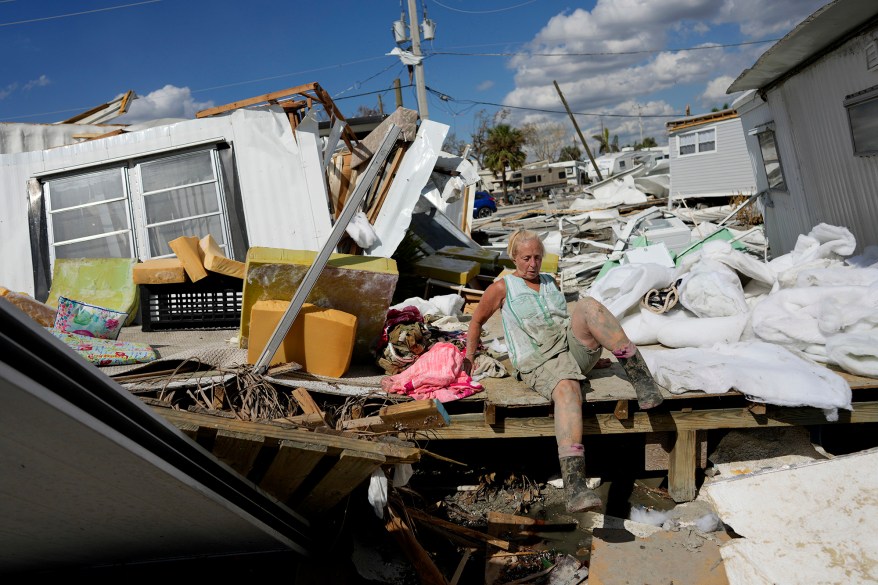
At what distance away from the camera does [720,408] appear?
4.43 metres

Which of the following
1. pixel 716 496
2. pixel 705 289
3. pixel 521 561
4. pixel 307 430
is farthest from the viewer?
pixel 705 289

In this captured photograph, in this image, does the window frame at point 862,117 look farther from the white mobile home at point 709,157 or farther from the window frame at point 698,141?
the window frame at point 698,141

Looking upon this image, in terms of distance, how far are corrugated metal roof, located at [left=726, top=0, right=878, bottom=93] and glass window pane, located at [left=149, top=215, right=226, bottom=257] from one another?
617 cm

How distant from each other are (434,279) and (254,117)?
9.28 feet

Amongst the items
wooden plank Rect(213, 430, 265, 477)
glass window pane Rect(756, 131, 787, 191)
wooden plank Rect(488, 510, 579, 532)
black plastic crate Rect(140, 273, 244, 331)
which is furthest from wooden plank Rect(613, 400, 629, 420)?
glass window pane Rect(756, 131, 787, 191)

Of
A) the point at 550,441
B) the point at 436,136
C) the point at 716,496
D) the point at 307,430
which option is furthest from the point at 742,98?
the point at 307,430

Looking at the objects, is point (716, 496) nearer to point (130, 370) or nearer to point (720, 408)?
point (720, 408)

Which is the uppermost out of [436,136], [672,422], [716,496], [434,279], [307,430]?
[436,136]

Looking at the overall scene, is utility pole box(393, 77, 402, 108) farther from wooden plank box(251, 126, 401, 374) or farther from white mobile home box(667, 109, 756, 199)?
wooden plank box(251, 126, 401, 374)

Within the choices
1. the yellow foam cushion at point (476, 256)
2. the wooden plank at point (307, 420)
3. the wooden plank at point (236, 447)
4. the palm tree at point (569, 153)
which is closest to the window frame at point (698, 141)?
the yellow foam cushion at point (476, 256)

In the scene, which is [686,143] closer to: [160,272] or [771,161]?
[771,161]

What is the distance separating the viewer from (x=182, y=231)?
7.41 metres

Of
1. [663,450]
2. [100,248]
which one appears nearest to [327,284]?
[663,450]

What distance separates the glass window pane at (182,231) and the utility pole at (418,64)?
13571mm
